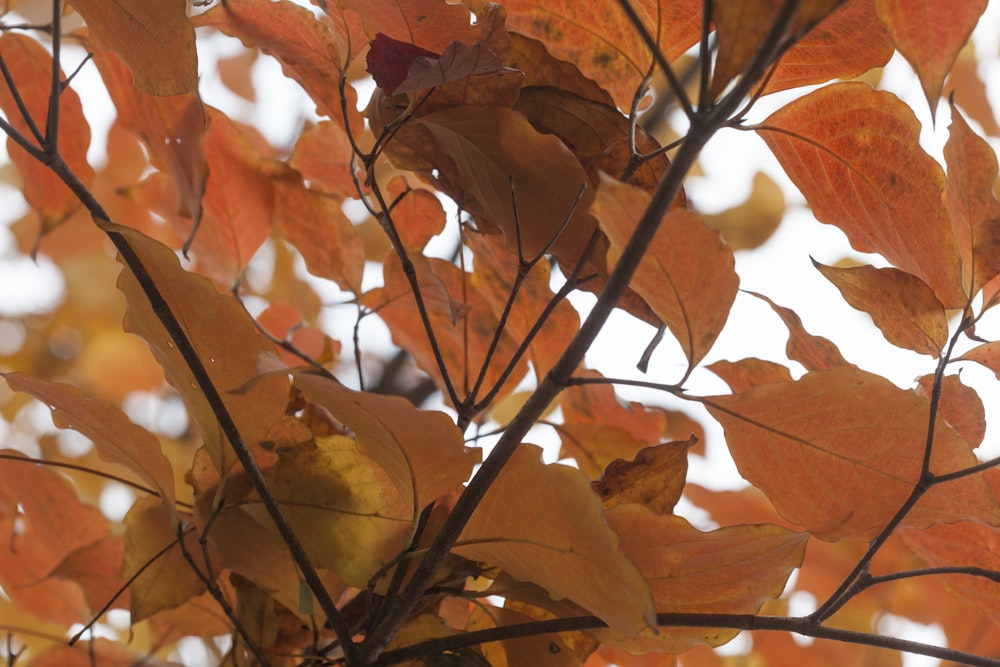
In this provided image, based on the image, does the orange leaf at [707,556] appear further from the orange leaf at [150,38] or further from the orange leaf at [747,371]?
the orange leaf at [150,38]

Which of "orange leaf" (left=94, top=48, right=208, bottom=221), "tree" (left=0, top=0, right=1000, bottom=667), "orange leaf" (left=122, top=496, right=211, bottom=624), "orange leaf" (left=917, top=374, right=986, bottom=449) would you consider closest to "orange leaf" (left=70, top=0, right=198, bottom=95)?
"tree" (left=0, top=0, right=1000, bottom=667)

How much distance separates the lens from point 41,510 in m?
0.51

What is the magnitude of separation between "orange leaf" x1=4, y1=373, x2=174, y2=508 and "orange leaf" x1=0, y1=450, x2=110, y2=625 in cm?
5

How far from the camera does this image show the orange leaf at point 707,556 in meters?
0.29

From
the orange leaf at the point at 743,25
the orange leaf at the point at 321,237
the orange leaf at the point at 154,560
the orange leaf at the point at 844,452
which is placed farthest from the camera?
Result: the orange leaf at the point at 321,237

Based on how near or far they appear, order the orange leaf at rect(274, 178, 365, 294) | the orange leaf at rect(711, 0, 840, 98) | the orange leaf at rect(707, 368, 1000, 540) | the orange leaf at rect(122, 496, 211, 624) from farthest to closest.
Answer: the orange leaf at rect(274, 178, 365, 294)
the orange leaf at rect(122, 496, 211, 624)
the orange leaf at rect(707, 368, 1000, 540)
the orange leaf at rect(711, 0, 840, 98)

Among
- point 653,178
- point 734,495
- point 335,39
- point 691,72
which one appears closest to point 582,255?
point 653,178

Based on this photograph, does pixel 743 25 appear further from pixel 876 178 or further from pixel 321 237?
pixel 321 237

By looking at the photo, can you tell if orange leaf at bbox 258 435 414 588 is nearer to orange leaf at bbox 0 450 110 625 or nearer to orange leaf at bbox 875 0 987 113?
orange leaf at bbox 0 450 110 625

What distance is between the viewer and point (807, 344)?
0.36 meters

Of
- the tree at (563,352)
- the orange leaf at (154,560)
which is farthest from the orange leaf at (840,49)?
the orange leaf at (154,560)

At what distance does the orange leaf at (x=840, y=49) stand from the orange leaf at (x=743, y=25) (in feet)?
0.41

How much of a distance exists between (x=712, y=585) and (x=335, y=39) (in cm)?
29

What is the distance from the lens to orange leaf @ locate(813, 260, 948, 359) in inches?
13.3
